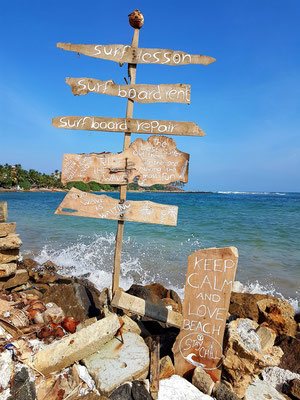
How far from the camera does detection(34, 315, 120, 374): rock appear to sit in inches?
107

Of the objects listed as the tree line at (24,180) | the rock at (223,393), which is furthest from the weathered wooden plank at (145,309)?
the tree line at (24,180)

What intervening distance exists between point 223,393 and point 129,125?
11.8 ft

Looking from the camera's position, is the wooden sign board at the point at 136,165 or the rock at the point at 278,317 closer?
the wooden sign board at the point at 136,165

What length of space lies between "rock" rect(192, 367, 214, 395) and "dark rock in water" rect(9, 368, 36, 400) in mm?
1704

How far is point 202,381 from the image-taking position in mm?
2791

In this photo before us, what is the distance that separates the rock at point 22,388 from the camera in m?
2.41

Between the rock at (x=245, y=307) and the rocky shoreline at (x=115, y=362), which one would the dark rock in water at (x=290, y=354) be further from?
the rock at (x=245, y=307)

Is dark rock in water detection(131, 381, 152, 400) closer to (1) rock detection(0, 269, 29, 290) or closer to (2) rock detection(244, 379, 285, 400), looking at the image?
(2) rock detection(244, 379, 285, 400)

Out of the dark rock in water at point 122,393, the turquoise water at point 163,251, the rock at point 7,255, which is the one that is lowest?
the turquoise water at point 163,251

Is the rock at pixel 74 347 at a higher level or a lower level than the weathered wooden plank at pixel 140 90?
lower

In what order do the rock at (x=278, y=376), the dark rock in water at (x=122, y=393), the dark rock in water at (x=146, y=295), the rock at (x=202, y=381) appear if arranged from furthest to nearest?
1. the dark rock in water at (x=146, y=295)
2. the rock at (x=278, y=376)
3. the rock at (x=202, y=381)
4. the dark rock in water at (x=122, y=393)

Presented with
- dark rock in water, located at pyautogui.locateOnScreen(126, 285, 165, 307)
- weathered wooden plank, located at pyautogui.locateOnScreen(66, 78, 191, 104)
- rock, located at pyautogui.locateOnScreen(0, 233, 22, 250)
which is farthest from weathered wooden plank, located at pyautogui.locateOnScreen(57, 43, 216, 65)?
dark rock in water, located at pyautogui.locateOnScreen(126, 285, 165, 307)

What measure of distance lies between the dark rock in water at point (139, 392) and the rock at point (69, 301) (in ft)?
6.13

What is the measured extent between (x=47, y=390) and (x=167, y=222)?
2374mm
